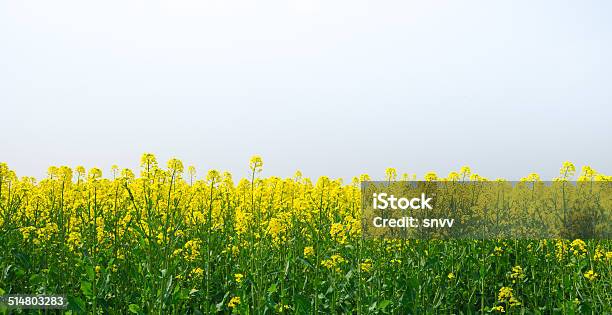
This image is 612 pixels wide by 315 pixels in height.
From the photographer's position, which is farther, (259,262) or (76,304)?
(259,262)

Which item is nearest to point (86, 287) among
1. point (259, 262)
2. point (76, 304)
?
point (76, 304)

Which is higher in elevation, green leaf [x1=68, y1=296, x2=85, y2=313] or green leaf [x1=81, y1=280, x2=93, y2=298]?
green leaf [x1=81, y1=280, x2=93, y2=298]

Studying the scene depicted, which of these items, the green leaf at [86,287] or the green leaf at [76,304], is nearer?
the green leaf at [76,304]

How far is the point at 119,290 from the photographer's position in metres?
5.36

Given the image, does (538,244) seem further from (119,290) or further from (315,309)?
(119,290)

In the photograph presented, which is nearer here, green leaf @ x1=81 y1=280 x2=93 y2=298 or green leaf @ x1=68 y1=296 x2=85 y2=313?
green leaf @ x1=68 y1=296 x2=85 y2=313

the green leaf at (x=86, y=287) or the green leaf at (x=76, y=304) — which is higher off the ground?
the green leaf at (x=86, y=287)

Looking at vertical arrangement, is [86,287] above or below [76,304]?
above

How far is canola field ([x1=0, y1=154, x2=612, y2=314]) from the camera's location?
4691 mm

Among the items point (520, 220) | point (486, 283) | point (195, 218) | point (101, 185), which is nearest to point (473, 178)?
point (520, 220)

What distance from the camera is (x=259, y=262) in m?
4.92

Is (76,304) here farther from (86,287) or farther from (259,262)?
(259,262)

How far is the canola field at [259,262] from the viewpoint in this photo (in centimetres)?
469

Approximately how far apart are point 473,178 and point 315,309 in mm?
4344
